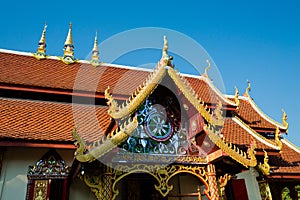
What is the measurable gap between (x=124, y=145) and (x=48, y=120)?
255cm

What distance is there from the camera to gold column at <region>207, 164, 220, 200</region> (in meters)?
5.75

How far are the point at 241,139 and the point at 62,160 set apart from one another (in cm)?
521

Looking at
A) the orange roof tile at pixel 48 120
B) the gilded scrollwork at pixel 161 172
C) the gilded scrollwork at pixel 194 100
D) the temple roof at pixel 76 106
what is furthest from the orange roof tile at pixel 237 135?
the orange roof tile at pixel 48 120

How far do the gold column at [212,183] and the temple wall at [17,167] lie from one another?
330 centimetres

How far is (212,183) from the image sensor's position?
5879 millimetres

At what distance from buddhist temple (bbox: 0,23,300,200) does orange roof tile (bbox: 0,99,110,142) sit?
2cm

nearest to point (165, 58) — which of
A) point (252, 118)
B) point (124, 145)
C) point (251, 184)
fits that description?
point (124, 145)

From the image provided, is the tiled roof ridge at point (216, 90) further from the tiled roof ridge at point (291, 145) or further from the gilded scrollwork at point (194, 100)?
the gilded scrollwork at point (194, 100)

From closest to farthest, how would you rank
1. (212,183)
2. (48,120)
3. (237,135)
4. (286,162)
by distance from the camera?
1. (212,183)
2. (48,120)
3. (286,162)
4. (237,135)

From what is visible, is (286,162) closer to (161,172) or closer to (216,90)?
(216,90)

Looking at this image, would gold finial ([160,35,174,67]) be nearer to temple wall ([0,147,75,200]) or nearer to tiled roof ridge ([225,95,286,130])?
temple wall ([0,147,75,200])

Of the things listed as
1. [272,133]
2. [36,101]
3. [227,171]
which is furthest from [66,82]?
[272,133]

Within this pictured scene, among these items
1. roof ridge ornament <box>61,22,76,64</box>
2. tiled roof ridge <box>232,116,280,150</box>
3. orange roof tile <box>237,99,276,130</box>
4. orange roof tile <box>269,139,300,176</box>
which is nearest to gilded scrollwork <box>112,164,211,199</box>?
orange roof tile <box>269,139,300,176</box>

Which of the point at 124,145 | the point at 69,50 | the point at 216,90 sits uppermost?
the point at 69,50
